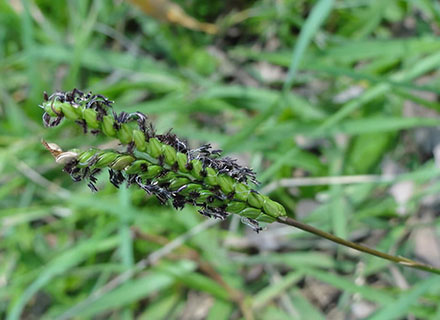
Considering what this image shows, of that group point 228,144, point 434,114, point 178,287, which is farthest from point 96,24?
point 434,114

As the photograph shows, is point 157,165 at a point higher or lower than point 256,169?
lower

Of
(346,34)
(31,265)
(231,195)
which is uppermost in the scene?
(346,34)

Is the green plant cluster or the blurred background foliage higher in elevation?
the blurred background foliage

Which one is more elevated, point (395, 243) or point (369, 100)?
point (369, 100)

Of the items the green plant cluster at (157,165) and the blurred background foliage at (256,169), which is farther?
the blurred background foliage at (256,169)

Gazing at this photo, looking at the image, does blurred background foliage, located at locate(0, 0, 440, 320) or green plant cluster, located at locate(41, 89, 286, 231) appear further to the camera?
blurred background foliage, located at locate(0, 0, 440, 320)

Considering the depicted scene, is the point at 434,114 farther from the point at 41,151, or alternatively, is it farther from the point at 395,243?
the point at 41,151

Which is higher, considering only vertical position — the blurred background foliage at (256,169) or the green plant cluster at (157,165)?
the blurred background foliage at (256,169)

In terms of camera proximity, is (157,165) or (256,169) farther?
(256,169)
